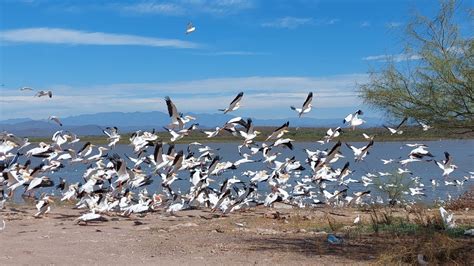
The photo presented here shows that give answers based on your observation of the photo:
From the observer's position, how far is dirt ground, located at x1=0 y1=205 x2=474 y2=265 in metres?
10.3

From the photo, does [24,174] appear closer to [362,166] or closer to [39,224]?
[39,224]

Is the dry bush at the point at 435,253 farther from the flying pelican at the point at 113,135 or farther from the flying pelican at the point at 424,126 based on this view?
the flying pelican at the point at 113,135

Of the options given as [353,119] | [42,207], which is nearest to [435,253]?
[353,119]

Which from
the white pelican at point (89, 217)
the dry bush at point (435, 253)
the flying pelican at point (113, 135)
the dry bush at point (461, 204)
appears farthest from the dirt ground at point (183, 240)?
the dry bush at point (461, 204)

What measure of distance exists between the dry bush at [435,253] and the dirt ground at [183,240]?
0.58 m

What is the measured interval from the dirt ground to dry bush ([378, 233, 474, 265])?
58 cm

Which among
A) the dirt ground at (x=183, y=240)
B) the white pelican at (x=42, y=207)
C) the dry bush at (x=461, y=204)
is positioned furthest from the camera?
the dry bush at (x=461, y=204)

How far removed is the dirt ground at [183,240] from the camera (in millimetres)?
10328

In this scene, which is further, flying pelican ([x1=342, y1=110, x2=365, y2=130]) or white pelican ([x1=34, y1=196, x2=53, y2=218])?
white pelican ([x1=34, y1=196, x2=53, y2=218])

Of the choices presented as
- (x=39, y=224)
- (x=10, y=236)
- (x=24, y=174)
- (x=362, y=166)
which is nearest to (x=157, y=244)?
(x=10, y=236)

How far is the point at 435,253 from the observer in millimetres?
9156

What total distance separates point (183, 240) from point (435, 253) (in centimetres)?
474

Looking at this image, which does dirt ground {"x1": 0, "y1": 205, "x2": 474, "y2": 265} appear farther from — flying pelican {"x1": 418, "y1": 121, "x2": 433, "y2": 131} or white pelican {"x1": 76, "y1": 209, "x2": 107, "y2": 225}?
flying pelican {"x1": 418, "y1": 121, "x2": 433, "y2": 131}

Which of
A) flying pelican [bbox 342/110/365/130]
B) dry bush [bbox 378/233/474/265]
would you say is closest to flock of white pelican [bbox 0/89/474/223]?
flying pelican [bbox 342/110/365/130]
